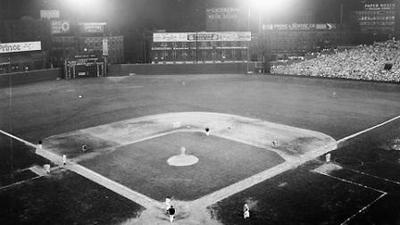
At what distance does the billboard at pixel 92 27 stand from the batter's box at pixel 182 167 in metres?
44.6

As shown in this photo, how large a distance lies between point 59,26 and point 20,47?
8355mm

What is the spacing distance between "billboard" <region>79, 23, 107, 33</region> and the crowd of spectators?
2958 centimetres

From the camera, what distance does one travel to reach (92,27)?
219 feet

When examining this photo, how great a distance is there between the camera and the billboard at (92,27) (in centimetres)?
6638

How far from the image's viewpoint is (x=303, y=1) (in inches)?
3219

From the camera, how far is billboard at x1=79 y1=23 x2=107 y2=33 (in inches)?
2613

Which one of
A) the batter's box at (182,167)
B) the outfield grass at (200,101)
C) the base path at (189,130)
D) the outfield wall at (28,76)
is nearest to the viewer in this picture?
the base path at (189,130)

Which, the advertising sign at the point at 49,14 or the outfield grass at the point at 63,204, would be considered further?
the advertising sign at the point at 49,14

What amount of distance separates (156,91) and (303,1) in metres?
47.5

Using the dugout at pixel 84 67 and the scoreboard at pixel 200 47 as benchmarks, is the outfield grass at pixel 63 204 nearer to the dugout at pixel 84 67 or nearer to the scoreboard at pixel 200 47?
the dugout at pixel 84 67

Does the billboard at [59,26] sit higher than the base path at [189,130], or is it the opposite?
the billboard at [59,26]

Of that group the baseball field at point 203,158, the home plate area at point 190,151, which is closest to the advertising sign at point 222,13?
the baseball field at point 203,158

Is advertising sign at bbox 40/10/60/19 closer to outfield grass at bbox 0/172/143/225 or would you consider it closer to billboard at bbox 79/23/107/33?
billboard at bbox 79/23/107/33

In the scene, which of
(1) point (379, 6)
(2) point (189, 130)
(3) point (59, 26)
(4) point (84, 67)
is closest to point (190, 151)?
(2) point (189, 130)
